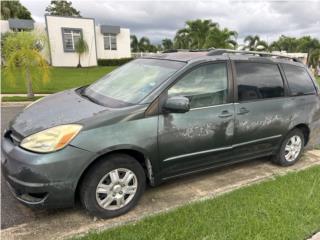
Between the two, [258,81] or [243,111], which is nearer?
[243,111]

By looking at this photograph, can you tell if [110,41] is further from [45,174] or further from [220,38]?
[45,174]

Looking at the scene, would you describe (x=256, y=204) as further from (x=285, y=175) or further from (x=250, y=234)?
(x=285, y=175)

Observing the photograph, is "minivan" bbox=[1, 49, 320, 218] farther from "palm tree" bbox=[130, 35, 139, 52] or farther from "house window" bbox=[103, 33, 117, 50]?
"palm tree" bbox=[130, 35, 139, 52]

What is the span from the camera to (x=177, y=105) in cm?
318

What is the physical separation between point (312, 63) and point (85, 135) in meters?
39.2

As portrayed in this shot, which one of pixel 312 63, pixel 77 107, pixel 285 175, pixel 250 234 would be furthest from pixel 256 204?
pixel 312 63

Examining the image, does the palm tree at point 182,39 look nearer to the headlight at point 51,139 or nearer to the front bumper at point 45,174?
the headlight at point 51,139

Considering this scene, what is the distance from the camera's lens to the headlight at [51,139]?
274 centimetres

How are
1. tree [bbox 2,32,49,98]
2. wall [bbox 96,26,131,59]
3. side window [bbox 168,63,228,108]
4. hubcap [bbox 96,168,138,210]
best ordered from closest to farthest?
hubcap [bbox 96,168,138,210], side window [bbox 168,63,228,108], tree [bbox 2,32,49,98], wall [bbox 96,26,131,59]

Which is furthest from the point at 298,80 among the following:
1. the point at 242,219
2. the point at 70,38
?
the point at 70,38

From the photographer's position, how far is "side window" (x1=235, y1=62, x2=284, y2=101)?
3941mm

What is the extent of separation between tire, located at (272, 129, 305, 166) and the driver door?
1209 mm

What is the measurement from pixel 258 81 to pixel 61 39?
24840mm

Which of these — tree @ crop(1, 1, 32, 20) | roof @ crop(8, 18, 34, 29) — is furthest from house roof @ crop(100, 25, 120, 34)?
tree @ crop(1, 1, 32, 20)
